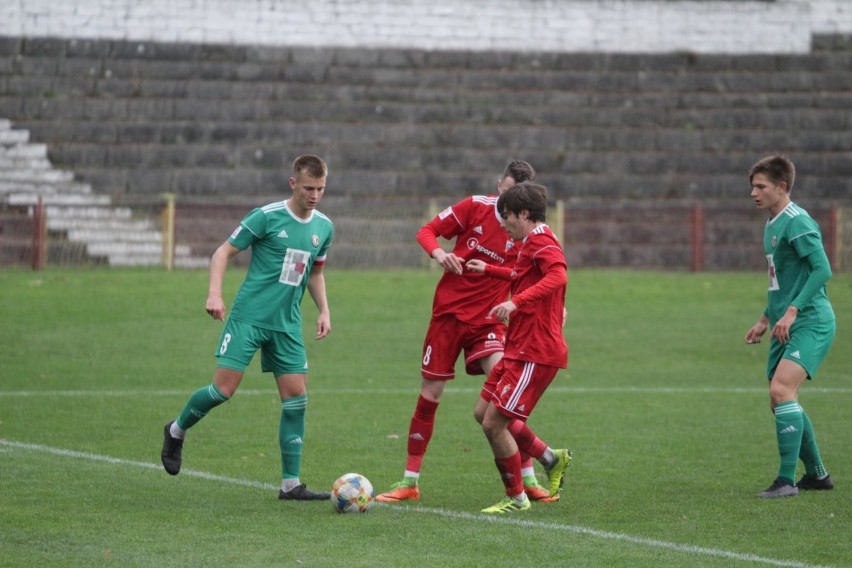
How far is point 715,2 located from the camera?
99.0 ft

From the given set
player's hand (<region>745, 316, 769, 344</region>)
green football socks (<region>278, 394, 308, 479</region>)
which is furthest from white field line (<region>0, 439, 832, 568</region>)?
player's hand (<region>745, 316, 769, 344</region>)

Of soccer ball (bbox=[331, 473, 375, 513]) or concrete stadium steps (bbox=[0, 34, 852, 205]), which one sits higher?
concrete stadium steps (bbox=[0, 34, 852, 205])

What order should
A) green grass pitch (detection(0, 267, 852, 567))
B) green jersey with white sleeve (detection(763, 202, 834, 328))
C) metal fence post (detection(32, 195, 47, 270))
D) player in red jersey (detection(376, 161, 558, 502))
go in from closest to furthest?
green grass pitch (detection(0, 267, 852, 567))
green jersey with white sleeve (detection(763, 202, 834, 328))
player in red jersey (detection(376, 161, 558, 502))
metal fence post (detection(32, 195, 47, 270))

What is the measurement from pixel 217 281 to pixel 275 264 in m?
0.42

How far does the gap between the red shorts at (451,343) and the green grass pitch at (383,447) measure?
30.8 inches

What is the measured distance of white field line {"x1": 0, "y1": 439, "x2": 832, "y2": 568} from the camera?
250 inches

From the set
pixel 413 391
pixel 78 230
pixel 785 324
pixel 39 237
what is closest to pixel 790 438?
pixel 785 324

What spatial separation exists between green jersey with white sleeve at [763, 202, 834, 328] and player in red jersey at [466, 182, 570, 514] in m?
1.62

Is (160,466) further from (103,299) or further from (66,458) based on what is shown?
(103,299)

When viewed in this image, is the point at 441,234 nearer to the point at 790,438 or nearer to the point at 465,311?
the point at 465,311

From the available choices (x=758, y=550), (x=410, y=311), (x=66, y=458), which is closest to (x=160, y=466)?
(x=66, y=458)

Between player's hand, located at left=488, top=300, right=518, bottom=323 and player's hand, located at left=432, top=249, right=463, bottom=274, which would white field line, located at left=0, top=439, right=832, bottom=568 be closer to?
player's hand, located at left=488, top=300, right=518, bottom=323

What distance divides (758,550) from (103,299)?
15.4 meters

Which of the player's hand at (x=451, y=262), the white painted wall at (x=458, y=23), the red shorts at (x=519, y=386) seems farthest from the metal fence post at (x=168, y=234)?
the red shorts at (x=519, y=386)
